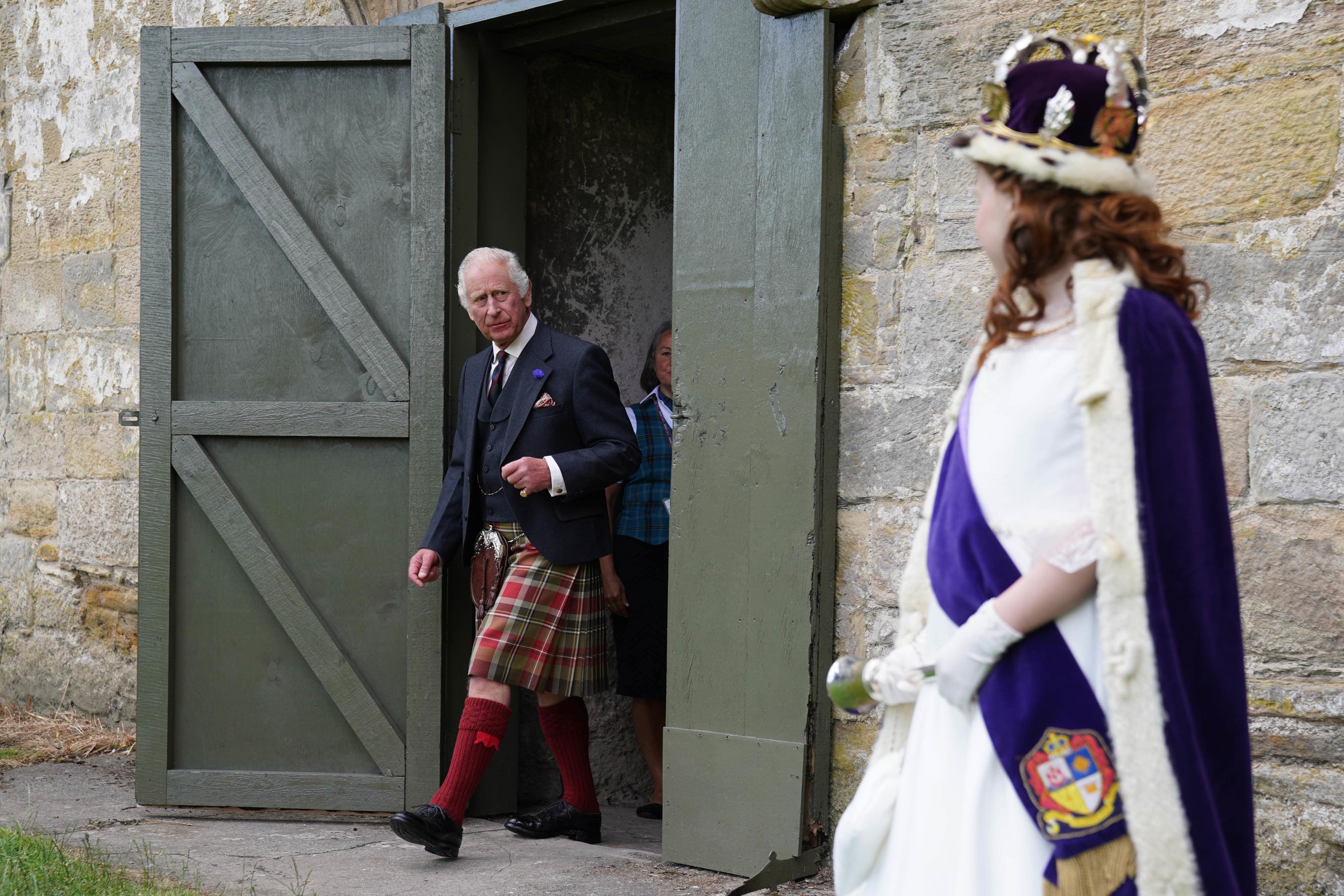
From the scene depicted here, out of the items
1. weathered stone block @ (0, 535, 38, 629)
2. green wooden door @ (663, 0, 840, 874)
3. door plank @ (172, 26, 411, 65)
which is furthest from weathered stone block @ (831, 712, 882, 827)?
weathered stone block @ (0, 535, 38, 629)

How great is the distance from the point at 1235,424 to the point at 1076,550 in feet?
4.23

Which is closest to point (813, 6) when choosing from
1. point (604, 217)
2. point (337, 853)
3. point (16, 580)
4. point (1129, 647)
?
point (604, 217)

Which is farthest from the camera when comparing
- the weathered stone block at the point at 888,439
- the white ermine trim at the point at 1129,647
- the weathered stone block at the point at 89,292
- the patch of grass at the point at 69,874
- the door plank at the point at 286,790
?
the weathered stone block at the point at 89,292

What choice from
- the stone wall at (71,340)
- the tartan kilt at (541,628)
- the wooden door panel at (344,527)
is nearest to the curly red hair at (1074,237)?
the tartan kilt at (541,628)

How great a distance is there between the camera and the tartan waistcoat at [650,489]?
4.47m

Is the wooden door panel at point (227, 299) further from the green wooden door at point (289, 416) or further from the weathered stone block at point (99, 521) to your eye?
the weathered stone block at point (99, 521)

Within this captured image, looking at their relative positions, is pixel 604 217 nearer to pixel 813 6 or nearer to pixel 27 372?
pixel 813 6

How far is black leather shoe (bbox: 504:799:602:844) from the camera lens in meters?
3.96

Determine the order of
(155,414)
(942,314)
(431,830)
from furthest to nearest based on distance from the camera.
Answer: (155,414) < (431,830) < (942,314)

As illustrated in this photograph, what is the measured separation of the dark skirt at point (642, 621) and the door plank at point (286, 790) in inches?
31.1

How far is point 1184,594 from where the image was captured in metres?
1.67

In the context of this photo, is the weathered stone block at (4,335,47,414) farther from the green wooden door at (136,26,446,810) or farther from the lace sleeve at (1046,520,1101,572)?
the lace sleeve at (1046,520,1101,572)

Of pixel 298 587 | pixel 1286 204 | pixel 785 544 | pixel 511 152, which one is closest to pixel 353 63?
pixel 511 152

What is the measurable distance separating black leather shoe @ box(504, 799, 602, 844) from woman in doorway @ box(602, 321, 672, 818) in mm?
452
